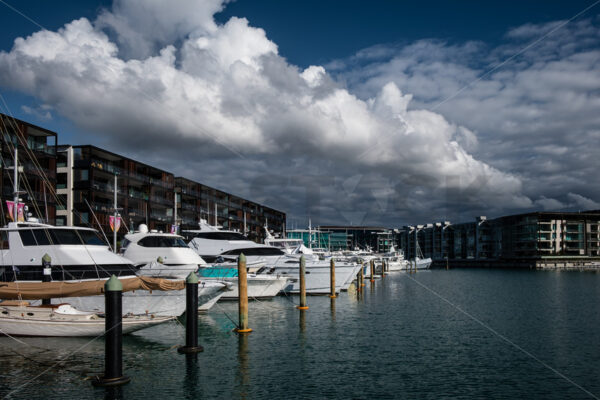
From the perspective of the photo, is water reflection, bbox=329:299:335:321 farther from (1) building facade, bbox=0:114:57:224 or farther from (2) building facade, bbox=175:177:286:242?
(2) building facade, bbox=175:177:286:242

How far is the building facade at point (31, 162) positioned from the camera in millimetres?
54250

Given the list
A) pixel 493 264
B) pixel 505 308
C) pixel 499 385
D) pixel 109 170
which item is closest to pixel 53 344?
pixel 499 385

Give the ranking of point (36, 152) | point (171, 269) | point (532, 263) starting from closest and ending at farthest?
point (171, 269) < point (36, 152) < point (532, 263)

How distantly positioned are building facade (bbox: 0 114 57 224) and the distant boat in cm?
3648

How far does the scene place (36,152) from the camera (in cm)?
5941

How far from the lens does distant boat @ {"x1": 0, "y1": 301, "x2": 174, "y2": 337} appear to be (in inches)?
786

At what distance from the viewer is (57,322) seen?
782 inches

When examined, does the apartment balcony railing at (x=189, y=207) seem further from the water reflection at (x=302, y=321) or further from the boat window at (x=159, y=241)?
the water reflection at (x=302, y=321)

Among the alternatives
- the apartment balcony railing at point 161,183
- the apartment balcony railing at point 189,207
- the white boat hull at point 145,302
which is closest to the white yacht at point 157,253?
the white boat hull at point 145,302

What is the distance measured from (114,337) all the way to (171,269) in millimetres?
21937

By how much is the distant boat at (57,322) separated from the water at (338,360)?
61 cm

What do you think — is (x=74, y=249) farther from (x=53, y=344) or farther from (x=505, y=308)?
(x=505, y=308)

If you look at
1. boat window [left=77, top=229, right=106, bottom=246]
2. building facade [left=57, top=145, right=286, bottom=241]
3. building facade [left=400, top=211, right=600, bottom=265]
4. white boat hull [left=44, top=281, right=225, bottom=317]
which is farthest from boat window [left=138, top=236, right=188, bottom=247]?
building facade [left=400, top=211, right=600, bottom=265]

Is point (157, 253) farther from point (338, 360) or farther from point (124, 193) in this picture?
point (124, 193)
